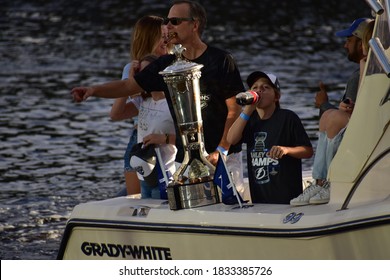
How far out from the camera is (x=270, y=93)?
26.4 feet

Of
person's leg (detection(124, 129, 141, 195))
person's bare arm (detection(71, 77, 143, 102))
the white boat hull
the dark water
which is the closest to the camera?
the white boat hull

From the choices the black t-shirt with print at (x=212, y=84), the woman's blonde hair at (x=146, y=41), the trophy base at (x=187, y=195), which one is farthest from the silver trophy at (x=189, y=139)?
the woman's blonde hair at (x=146, y=41)

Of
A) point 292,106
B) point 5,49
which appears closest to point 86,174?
point 292,106

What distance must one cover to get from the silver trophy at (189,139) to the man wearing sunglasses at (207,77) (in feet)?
0.77

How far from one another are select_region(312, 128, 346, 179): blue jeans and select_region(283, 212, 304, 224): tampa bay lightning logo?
0.50 m

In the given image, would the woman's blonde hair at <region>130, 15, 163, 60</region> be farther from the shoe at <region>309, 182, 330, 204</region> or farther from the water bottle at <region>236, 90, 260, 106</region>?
the shoe at <region>309, 182, 330, 204</region>

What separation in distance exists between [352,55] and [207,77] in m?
0.88

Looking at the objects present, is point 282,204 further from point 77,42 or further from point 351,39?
point 77,42

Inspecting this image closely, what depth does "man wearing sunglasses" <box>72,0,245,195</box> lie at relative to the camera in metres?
8.40

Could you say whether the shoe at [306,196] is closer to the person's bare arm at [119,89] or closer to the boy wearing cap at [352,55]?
the boy wearing cap at [352,55]

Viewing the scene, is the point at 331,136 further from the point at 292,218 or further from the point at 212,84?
the point at 212,84

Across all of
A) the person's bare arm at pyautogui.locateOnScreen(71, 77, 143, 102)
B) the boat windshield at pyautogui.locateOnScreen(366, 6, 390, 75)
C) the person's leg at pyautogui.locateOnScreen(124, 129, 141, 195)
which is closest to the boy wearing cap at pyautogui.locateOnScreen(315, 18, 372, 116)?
the boat windshield at pyautogui.locateOnScreen(366, 6, 390, 75)

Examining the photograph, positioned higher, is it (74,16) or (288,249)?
(288,249)

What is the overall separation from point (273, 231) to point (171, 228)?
72 centimetres
